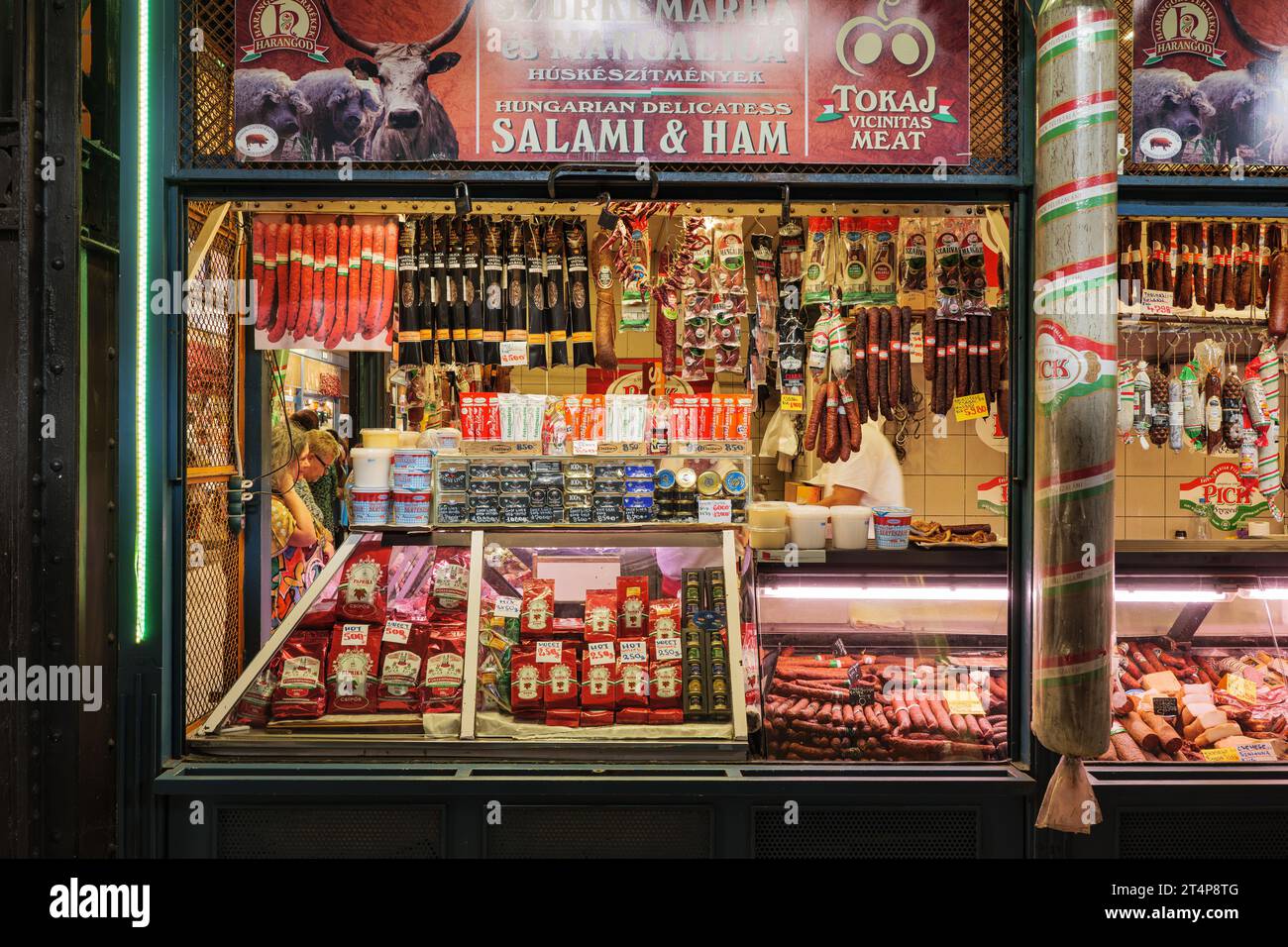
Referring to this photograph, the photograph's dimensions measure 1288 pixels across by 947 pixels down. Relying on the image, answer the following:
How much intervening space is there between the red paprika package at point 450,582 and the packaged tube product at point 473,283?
92 cm

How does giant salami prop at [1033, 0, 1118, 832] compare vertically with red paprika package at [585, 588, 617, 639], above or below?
above

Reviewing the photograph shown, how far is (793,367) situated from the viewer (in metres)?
4.07

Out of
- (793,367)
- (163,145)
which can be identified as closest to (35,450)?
(163,145)

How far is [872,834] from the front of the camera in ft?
10.7

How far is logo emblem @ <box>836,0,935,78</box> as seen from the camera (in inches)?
131

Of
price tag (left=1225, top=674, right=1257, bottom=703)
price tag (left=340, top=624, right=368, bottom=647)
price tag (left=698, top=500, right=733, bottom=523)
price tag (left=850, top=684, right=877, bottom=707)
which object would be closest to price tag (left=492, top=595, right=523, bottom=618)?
price tag (left=340, top=624, right=368, bottom=647)

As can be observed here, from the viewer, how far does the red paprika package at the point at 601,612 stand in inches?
152

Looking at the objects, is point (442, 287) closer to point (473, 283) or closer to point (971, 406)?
point (473, 283)

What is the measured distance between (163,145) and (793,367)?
2.52 meters

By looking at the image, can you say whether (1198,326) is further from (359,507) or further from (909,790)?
(359,507)

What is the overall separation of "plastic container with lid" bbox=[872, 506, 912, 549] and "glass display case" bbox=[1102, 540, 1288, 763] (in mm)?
917

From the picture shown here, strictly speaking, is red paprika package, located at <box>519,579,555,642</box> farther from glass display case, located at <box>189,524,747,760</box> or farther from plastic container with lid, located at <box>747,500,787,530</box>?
plastic container with lid, located at <box>747,500,787,530</box>

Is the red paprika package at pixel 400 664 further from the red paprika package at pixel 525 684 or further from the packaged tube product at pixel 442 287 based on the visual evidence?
the packaged tube product at pixel 442 287
